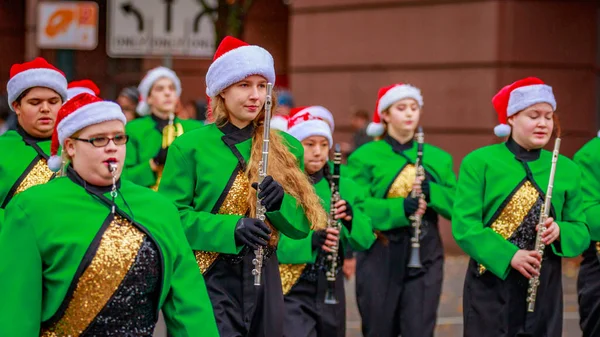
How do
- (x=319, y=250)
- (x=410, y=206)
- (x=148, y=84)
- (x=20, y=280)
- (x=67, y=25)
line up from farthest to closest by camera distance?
(x=67, y=25)
(x=148, y=84)
(x=410, y=206)
(x=319, y=250)
(x=20, y=280)

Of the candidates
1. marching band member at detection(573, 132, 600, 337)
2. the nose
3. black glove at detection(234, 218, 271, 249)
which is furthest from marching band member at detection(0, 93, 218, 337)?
marching band member at detection(573, 132, 600, 337)

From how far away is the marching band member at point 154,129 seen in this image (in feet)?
38.0

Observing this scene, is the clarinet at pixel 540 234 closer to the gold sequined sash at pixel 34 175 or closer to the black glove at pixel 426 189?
the black glove at pixel 426 189

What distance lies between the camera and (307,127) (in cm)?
908

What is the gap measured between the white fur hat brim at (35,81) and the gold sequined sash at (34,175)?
543 millimetres

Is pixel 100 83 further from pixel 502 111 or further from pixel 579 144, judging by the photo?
pixel 502 111

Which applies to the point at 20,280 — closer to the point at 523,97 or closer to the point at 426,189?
the point at 523,97

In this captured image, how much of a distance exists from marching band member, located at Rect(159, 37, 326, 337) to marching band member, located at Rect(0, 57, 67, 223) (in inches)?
55.4

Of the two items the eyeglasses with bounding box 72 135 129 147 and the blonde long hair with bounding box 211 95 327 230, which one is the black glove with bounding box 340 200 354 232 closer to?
the blonde long hair with bounding box 211 95 327 230

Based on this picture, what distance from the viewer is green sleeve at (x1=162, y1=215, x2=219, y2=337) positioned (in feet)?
17.4

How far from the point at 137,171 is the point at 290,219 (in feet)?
16.7

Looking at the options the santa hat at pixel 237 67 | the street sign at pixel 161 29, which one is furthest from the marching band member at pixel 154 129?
the santa hat at pixel 237 67

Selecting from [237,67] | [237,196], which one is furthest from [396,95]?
[237,196]

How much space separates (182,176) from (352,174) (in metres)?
3.70
